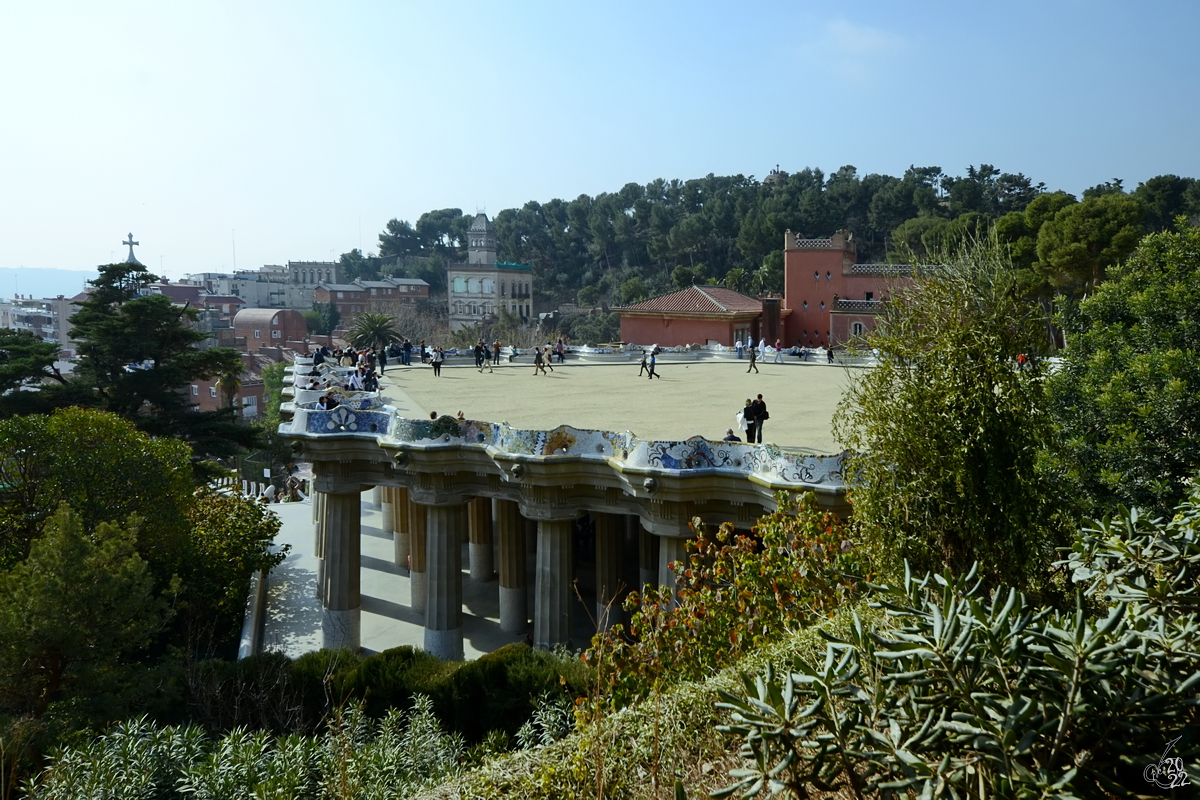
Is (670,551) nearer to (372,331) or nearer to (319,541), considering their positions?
(319,541)

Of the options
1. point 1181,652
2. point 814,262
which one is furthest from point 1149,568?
point 814,262

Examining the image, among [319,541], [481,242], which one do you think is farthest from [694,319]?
[481,242]

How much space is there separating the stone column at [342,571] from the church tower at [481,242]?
12044cm

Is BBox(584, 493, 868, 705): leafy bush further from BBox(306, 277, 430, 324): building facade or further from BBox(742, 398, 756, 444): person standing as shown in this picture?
BBox(306, 277, 430, 324): building facade

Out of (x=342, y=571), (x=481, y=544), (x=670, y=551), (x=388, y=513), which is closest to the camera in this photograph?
(x=670, y=551)

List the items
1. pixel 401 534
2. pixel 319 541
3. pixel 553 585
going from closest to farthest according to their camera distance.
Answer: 1. pixel 553 585
2. pixel 401 534
3. pixel 319 541

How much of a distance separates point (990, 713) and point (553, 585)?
17120mm

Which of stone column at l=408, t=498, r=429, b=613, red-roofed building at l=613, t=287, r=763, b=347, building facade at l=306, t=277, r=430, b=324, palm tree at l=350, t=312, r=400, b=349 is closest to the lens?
stone column at l=408, t=498, r=429, b=613

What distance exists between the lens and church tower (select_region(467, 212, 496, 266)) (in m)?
144

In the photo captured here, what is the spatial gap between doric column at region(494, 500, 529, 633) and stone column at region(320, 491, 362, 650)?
3.84 meters

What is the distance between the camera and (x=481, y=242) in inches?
5689

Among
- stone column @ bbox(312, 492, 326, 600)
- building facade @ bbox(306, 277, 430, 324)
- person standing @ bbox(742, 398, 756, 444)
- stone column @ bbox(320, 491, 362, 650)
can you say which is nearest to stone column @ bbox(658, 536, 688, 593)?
person standing @ bbox(742, 398, 756, 444)

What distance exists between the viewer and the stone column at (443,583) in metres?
23.4

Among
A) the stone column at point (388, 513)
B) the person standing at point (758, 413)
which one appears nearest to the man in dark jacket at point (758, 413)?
the person standing at point (758, 413)
